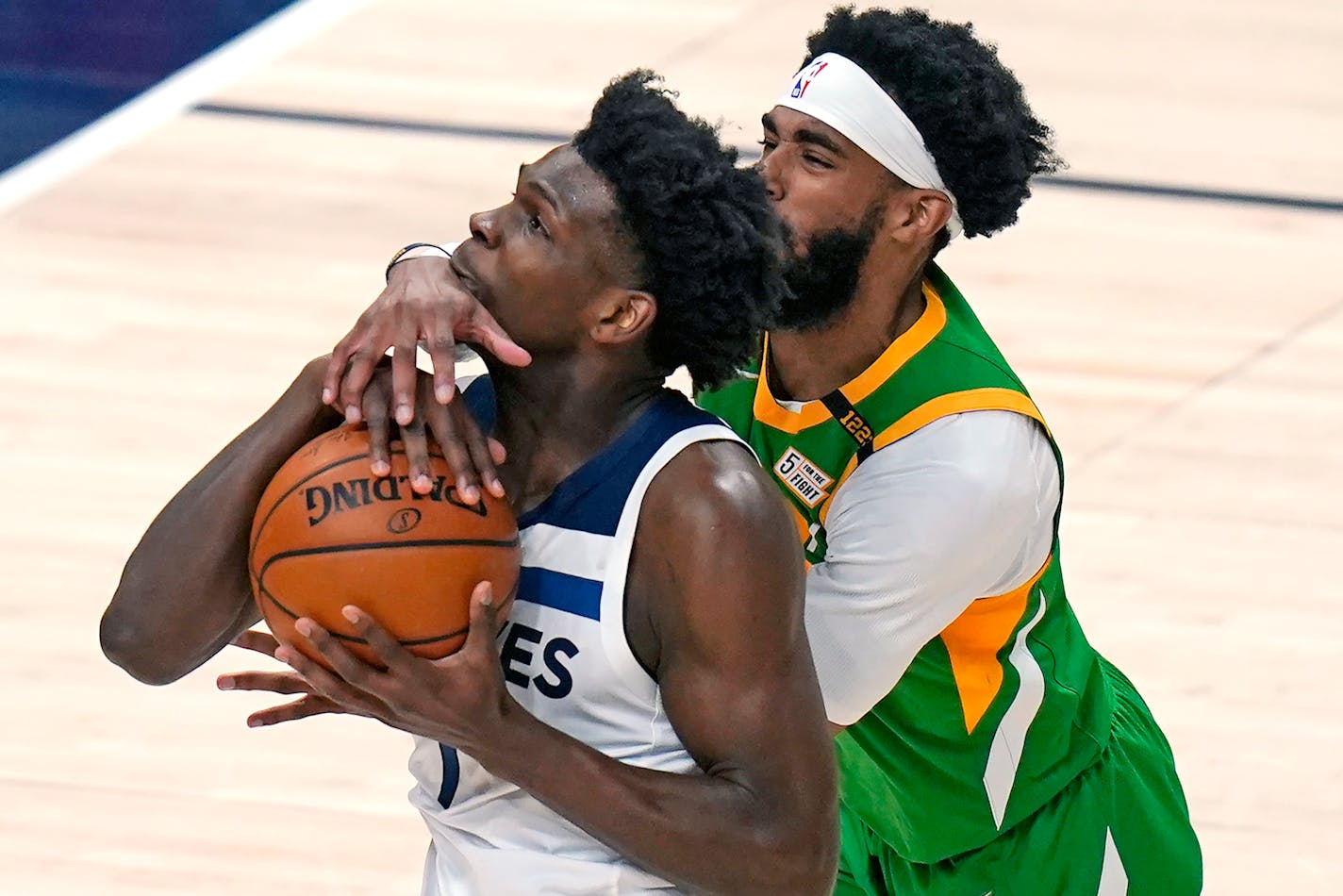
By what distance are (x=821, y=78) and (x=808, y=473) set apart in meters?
0.57

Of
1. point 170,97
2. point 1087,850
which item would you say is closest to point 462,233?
point 170,97

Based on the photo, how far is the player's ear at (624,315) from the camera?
261 centimetres

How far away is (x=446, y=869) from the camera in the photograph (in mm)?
2740

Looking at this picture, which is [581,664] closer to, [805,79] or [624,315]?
[624,315]

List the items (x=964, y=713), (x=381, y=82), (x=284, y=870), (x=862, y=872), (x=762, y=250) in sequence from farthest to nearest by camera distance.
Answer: (x=381, y=82) → (x=284, y=870) → (x=862, y=872) → (x=964, y=713) → (x=762, y=250)

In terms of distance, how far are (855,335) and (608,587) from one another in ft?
3.48

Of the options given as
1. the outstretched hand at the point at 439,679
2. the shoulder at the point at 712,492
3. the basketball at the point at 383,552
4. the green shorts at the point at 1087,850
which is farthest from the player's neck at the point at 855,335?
the outstretched hand at the point at 439,679

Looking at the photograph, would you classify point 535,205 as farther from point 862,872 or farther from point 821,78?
point 862,872

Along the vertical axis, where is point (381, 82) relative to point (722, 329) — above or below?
below

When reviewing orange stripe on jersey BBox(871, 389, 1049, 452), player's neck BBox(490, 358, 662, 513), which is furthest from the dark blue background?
player's neck BBox(490, 358, 662, 513)

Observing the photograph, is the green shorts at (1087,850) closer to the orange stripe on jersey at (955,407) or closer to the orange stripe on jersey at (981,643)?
the orange stripe on jersey at (981,643)

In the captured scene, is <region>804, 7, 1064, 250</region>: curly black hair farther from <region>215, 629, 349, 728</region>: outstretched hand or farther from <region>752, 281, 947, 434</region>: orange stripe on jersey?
<region>215, 629, 349, 728</region>: outstretched hand

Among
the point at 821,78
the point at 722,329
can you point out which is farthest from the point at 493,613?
the point at 821,78

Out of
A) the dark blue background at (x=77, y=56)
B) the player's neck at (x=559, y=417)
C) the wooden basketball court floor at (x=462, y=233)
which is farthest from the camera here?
the dark blue background at (x=77, y=56)
